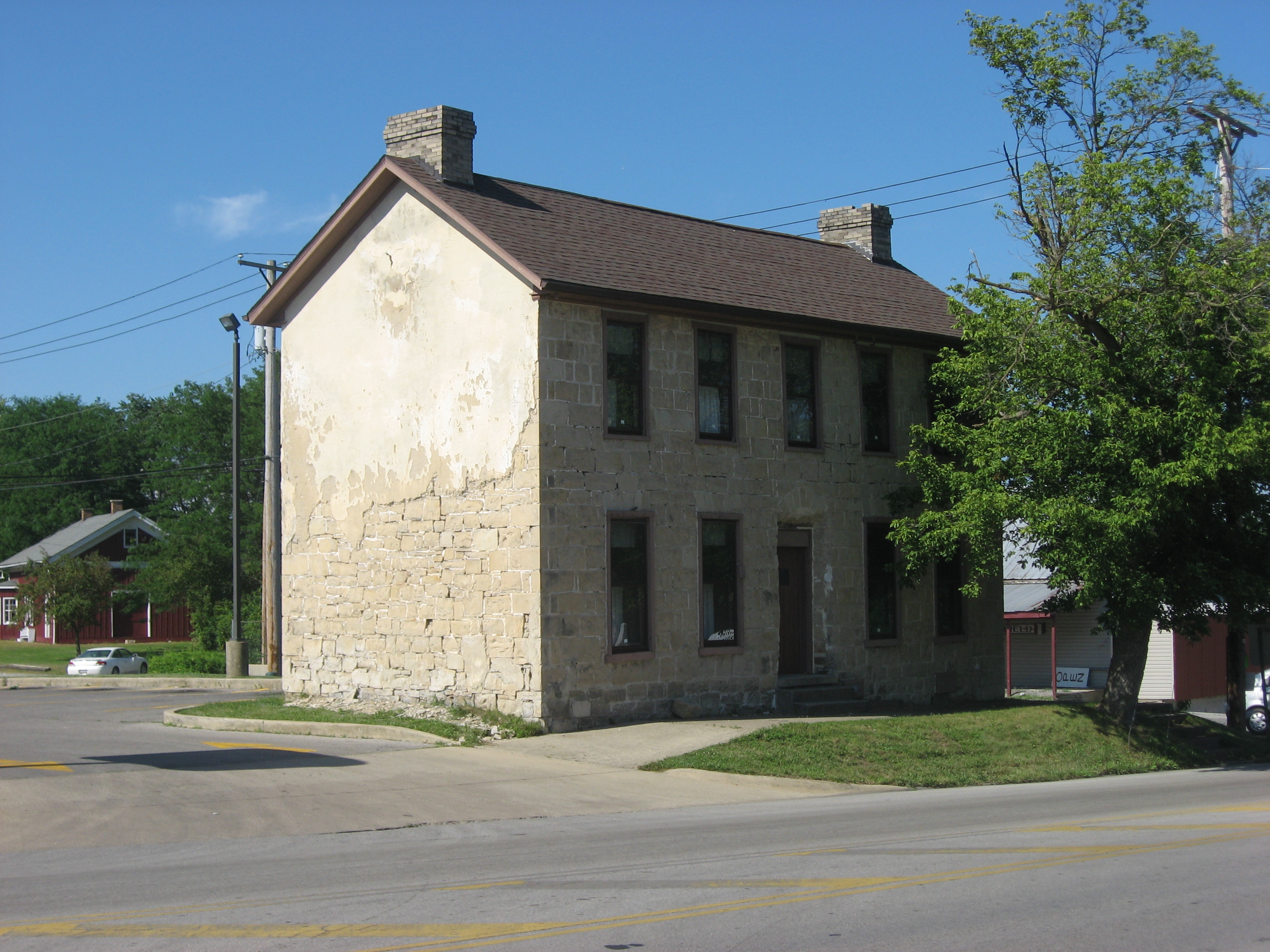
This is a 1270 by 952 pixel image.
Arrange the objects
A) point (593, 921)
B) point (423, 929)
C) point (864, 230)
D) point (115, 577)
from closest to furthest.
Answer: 1. point (423, 929)
2. point (593, 921)
3. point (864, 230)
4. point (115, 577)

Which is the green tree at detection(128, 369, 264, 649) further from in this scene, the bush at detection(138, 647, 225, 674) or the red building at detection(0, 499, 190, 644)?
the bush at detection(138, 647, 225, 674)

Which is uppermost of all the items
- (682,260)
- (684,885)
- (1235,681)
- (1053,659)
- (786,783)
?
(682,260)

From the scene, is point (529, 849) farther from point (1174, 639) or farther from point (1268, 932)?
point (1174, 639)

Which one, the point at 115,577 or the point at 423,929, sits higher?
the point at 115,577

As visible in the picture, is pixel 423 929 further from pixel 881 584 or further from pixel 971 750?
pixel 881 584

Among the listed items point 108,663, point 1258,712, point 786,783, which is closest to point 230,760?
point 786,783

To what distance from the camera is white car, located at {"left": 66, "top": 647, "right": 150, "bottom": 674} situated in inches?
1661

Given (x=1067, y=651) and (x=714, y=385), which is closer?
(x=714, y=385)

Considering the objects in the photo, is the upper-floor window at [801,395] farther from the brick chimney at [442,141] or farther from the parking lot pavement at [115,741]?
the parking lot pavement at [115,741]

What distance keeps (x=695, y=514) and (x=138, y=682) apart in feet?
61.7

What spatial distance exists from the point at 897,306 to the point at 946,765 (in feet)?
34.6

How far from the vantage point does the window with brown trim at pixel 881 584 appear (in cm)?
2214

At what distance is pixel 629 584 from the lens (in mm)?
18672

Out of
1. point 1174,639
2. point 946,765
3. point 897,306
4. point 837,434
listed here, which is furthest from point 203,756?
point 1174,639
